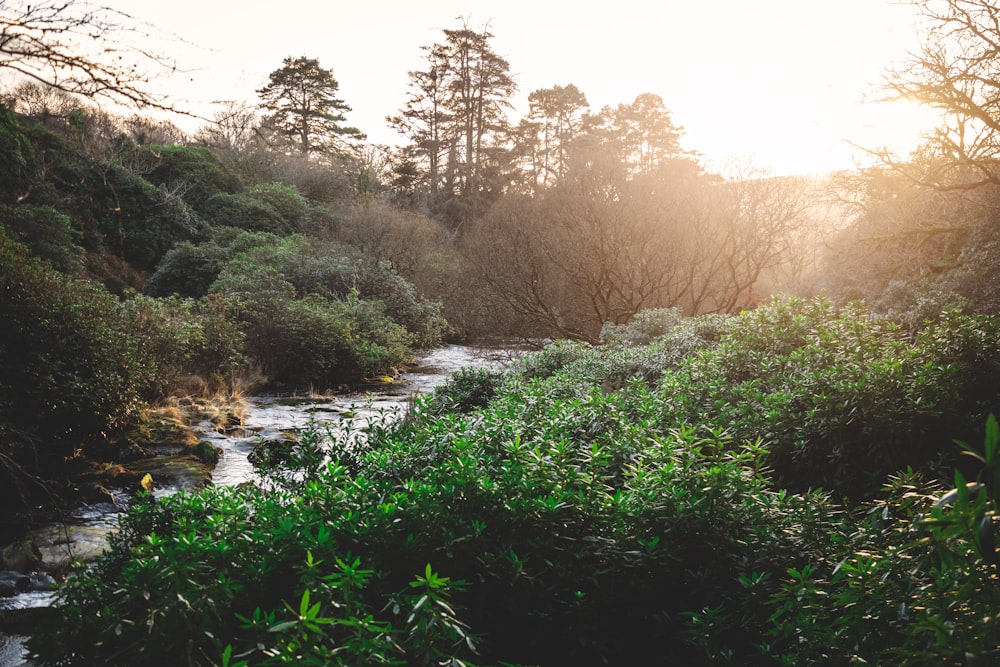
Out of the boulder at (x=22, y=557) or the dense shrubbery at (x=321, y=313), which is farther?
the dense shrubbery at (x=321, y=313)

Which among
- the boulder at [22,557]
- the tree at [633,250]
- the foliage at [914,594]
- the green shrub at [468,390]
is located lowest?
the boulder at [22,557]

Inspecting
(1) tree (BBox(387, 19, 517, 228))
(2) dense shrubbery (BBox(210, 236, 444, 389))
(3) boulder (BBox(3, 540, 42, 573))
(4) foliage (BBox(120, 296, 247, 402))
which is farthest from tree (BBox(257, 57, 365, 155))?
(3) boulder (BBox(3, 540, 42, 573))

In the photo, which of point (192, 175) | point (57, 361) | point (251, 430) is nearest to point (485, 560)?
point (57, 361)

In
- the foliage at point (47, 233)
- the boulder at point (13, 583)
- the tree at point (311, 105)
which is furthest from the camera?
the tree at point (311, 105)

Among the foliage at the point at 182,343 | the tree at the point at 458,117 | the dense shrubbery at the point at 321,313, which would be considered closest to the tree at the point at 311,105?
the tree at the point at 458,117

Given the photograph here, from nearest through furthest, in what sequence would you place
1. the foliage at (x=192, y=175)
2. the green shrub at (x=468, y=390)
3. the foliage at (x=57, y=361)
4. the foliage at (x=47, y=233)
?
the foliage at (x=57, y=361), the green shrub at (x=468, y=390), the foliage at (x=47, y=233), the foliage at (x=192, y=175)

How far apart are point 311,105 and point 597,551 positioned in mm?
38956

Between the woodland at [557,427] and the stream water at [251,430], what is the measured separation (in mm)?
399

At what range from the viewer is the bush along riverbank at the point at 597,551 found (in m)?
1.91

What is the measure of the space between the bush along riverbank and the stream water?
2.64 feet

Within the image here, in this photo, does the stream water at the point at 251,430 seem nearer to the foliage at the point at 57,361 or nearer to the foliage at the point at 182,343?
the foliage at the point at 57,361

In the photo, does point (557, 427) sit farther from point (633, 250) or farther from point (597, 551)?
point (633, 250)

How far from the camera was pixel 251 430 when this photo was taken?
1096 cm

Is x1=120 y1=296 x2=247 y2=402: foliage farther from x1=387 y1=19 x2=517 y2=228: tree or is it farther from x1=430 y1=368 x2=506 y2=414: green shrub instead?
x1=387 y1=19 x2=517 y2=228: tree
